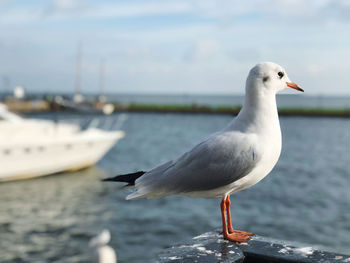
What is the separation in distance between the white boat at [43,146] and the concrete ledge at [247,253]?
1424 centimetres

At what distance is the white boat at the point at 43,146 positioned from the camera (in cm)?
1611

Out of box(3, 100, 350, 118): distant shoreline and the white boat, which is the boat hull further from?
box(3, 100, 350, 118): distant shoreline

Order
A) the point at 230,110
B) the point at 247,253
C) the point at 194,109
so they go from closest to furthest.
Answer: the point at 247,253 < the point at 230,110 < the point at 194,109

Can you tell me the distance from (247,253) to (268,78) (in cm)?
119

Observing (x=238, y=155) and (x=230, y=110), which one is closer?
(x=238, y=155)

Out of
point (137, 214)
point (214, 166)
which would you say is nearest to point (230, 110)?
point (137, 214)

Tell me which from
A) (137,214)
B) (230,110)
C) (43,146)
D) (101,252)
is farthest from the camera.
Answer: (230,110)

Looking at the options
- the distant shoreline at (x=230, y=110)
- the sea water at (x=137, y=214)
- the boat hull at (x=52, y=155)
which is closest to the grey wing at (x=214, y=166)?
the sea water at (x=137, y=214)

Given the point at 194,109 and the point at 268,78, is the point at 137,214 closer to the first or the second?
the point at 268,78

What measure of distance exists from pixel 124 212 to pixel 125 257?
397 centimetres

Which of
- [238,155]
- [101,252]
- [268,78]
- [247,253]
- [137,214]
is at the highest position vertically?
[268,78]

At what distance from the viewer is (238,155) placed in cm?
272

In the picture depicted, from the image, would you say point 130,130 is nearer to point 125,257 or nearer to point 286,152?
point 286,152

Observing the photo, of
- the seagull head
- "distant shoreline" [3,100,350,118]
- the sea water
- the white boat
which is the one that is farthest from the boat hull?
"distant shoreline" [3,100,350,118]
